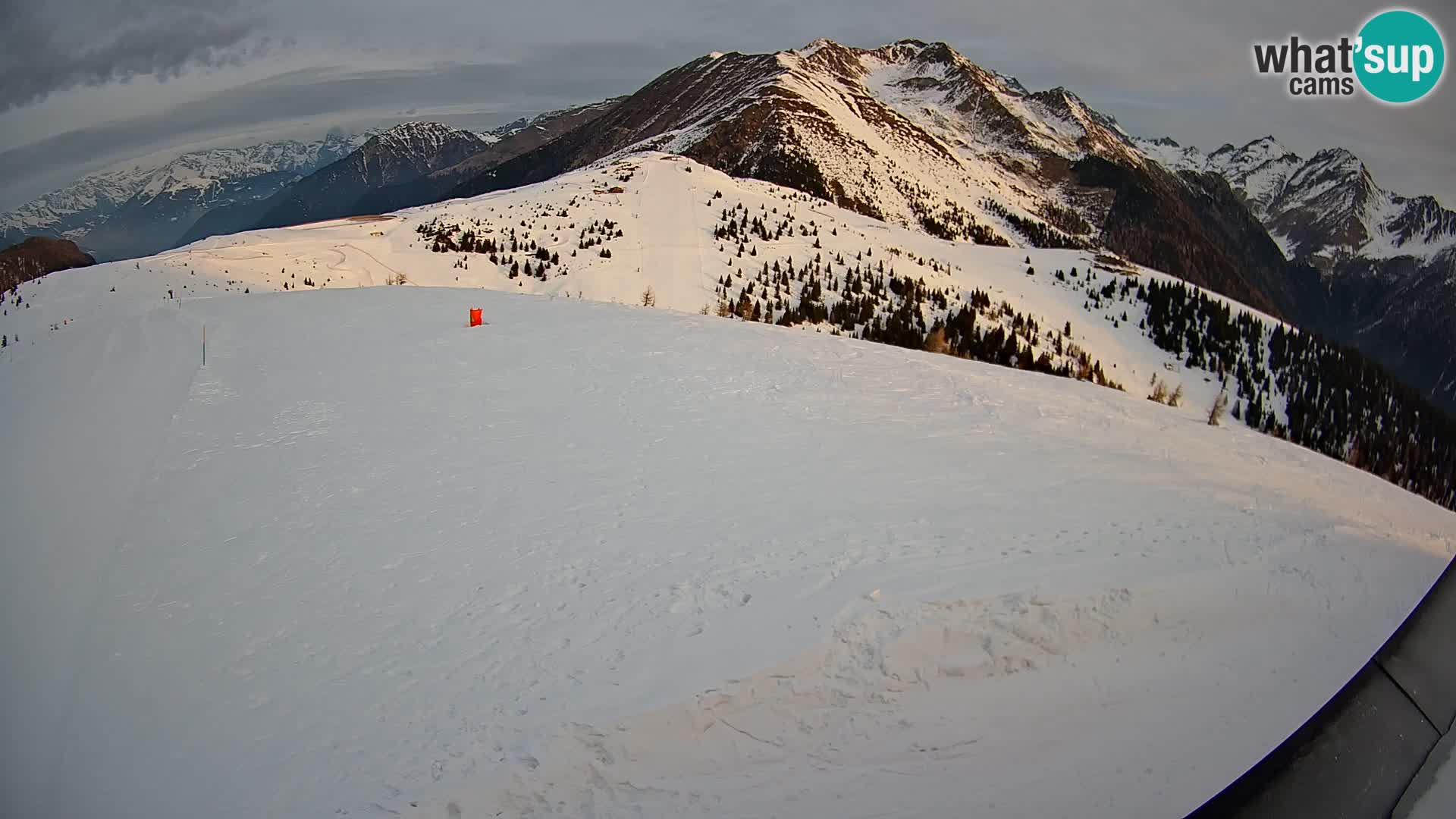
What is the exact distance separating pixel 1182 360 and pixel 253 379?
3162 cm

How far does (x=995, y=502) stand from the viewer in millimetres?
6410

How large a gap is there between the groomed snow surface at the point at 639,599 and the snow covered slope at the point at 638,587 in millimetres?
27

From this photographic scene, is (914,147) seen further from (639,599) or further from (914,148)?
(639,599)

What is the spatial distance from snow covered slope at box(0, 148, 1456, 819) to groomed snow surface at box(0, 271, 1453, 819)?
27 millimetres

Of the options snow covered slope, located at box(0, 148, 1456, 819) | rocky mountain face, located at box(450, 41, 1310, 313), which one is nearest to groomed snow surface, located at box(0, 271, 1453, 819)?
snow covered slope, located at box(0, 148, 1456, 819)

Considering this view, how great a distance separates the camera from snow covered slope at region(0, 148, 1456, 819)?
3.57 m

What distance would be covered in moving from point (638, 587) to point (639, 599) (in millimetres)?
148

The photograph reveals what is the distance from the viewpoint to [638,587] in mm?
4926

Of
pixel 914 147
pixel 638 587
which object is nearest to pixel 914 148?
pixel 914 147

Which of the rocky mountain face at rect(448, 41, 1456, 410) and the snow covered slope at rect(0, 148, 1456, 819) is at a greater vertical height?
the rocky mountain face at rect(448, 41, 1456, 410)

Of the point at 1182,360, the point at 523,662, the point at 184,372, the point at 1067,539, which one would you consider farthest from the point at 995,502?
the point at 1182,360

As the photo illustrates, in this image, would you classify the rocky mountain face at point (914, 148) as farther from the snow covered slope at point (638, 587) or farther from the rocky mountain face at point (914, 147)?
the snow covered slope at point (638, 587)

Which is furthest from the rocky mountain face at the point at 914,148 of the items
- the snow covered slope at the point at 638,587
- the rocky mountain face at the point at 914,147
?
the snow covered slope at the point at 638,587

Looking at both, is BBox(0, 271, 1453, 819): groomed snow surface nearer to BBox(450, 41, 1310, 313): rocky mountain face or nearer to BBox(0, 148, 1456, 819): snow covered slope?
BBox(0, 148, 1456, 819): snow covered slope
